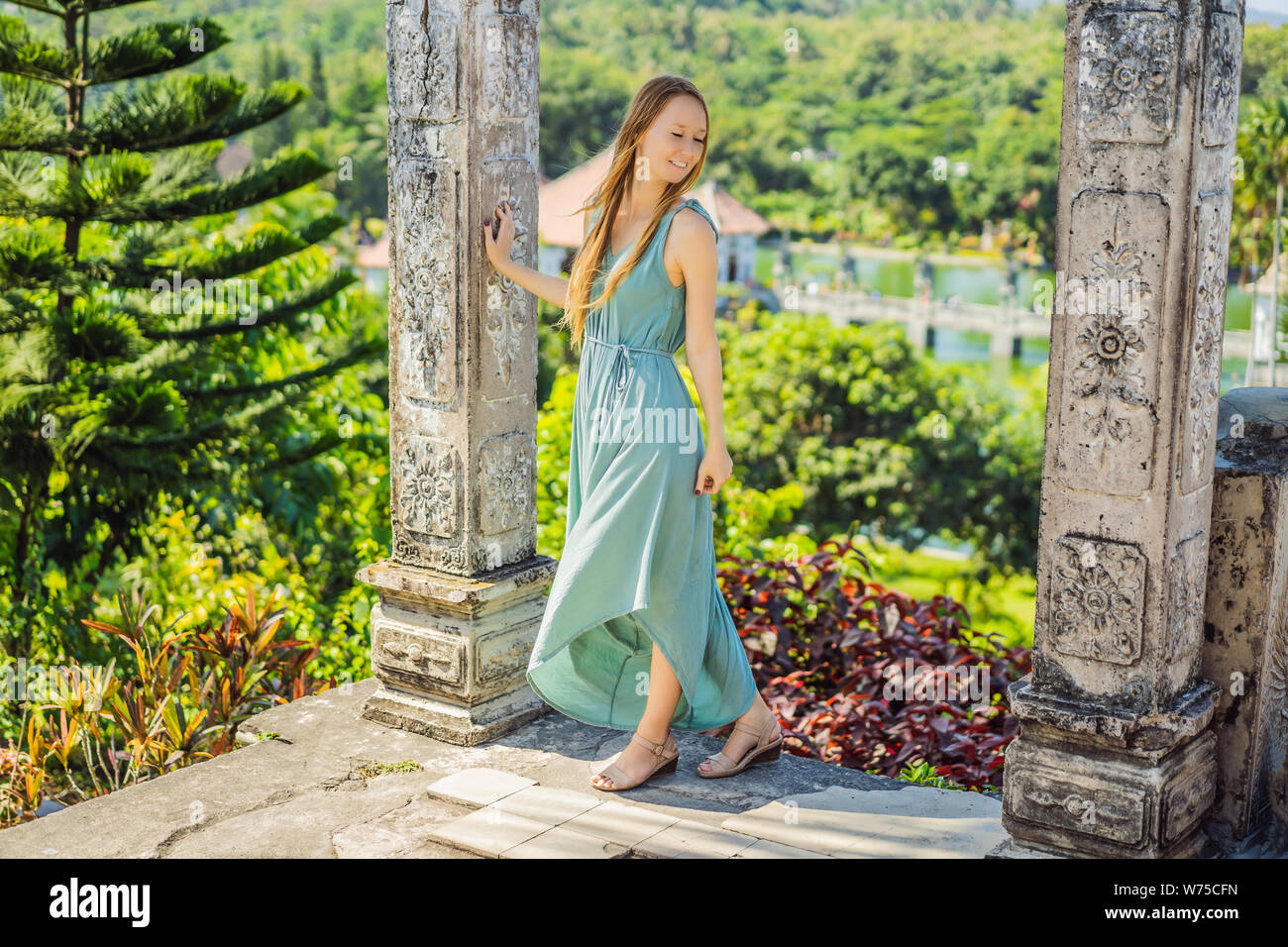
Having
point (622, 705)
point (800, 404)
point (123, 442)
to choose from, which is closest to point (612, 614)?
point (622, 705)

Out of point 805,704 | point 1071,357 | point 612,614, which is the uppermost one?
point 1071,357

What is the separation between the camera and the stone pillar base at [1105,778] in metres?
2.50

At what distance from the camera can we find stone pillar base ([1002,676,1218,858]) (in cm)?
250

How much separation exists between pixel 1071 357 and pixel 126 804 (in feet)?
7.51

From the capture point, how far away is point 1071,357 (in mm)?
2482

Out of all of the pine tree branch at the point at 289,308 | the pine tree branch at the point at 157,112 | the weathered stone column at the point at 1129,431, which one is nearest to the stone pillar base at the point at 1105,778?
the weathered stone column at the point at 1129,431

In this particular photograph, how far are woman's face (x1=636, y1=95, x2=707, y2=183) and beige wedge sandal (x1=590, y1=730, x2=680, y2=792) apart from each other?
50.7 inches

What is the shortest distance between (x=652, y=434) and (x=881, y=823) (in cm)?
99

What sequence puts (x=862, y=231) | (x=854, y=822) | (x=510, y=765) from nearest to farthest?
(x=854, y=822)
(x=510, y=765)
(x=862, y=231)

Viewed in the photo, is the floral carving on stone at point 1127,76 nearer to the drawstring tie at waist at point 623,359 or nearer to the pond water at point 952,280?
the drawstring tie at waist at point 623,359

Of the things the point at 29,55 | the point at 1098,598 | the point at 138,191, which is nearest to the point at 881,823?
the point at 1098,598

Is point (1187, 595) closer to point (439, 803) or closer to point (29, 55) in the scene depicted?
A: point (439, 803)

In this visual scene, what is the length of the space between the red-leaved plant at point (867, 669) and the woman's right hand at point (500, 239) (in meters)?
1.33

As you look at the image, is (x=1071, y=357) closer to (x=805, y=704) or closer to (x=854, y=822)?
(x=854, y=822)
